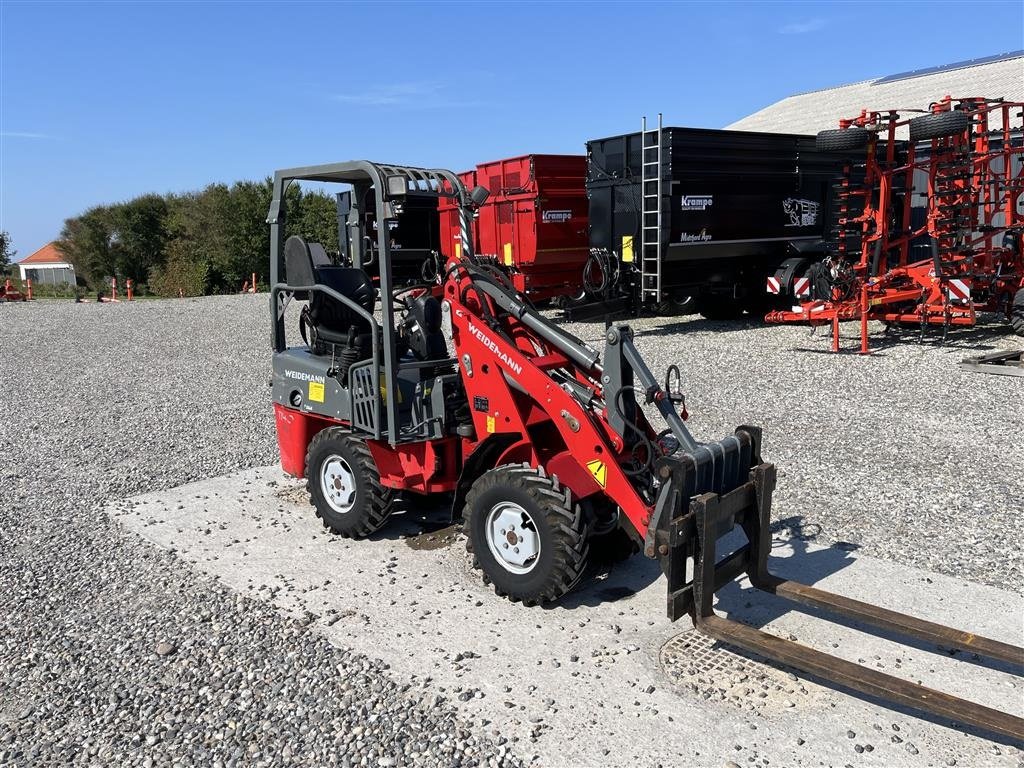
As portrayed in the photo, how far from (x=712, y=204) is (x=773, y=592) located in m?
10.3

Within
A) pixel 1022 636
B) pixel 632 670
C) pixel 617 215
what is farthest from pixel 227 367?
pixel 1022 636

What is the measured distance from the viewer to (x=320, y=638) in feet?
12.7

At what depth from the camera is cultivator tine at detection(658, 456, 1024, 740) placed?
9.20 feet

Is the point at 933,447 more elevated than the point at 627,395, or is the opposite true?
the point at 627,395

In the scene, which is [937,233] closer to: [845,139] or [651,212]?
[845,139]

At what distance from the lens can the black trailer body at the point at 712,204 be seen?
12688 mm

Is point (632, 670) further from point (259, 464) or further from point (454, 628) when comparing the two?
point (259, 464)

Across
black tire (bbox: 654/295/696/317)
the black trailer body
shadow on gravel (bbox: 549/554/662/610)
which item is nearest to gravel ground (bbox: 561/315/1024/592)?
shadow on gravel (bbox: 549/554/662/610)

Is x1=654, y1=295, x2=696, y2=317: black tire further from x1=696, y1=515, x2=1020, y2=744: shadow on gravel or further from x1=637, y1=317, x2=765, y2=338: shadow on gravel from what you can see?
x1=696, y1=515, x2=1020, y2=744: shadow on gravel

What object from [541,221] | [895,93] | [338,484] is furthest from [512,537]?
[895,93]

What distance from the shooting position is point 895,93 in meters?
26.7

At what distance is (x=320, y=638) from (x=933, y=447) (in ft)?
17.0

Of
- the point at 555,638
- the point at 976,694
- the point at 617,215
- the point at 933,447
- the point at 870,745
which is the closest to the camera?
the point at 870,745

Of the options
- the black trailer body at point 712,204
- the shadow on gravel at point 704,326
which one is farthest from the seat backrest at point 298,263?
the shadow on gravel at point 704,326
